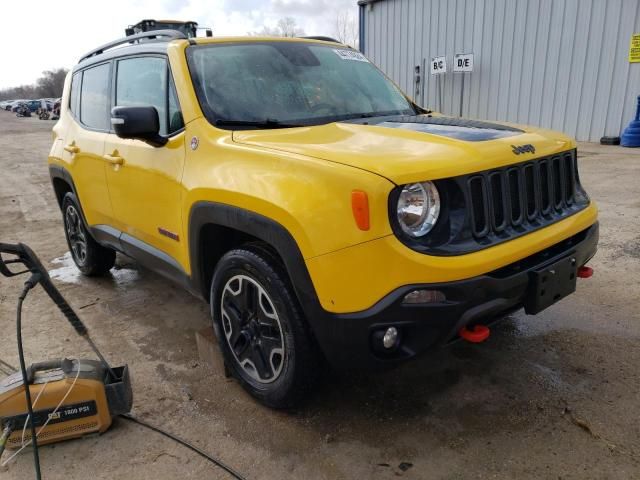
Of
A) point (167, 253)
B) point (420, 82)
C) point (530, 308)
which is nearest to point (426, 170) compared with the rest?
point (530, 308)

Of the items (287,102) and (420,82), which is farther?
(420,82)

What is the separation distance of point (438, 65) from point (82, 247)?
11670mm

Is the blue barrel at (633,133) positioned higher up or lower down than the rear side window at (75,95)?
lower down

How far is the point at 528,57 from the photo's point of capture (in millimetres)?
12109

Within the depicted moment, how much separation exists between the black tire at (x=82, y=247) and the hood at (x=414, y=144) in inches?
98.8

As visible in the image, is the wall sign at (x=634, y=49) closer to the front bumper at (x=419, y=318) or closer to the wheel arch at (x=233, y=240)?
the front bumper at (x=419, y=318)

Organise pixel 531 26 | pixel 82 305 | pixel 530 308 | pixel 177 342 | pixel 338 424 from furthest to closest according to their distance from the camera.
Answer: pixel 531 26 < pixel 82 305 < pixel 177 342 < pixel 338 424 < pixel 530 308

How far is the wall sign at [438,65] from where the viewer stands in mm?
13711

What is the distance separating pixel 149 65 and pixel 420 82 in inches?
503

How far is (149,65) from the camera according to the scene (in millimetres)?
3285

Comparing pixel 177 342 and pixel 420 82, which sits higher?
pixel 420 82

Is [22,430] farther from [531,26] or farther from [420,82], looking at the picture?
[420,82]

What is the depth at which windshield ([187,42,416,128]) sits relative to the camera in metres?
2.86

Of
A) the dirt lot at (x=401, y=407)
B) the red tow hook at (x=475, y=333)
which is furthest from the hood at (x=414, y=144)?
the dirt lot at (x=401, y=407)
